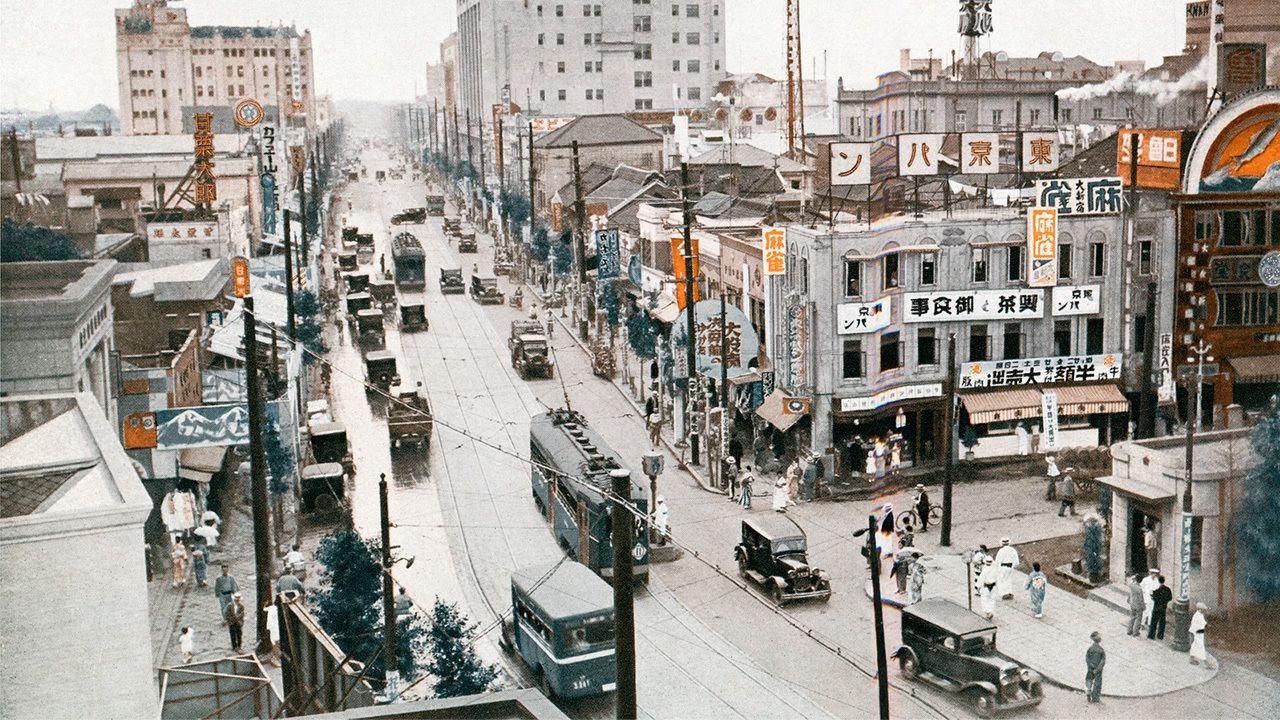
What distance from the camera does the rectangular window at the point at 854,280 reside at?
3881cm

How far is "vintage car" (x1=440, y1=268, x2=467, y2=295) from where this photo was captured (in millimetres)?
77875

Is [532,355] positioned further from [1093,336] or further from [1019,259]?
[1093,336]

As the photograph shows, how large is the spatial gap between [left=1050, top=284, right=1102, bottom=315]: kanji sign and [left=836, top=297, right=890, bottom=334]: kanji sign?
5838mm

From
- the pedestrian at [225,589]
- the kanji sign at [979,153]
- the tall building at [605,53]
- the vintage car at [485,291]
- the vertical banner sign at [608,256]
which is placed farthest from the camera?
the tall building at [605,53]

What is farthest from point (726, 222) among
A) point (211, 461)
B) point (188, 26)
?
point (188, 26)

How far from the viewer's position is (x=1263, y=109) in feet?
124

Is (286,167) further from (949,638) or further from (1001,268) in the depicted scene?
(949,638)

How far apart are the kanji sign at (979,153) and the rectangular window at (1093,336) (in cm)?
574

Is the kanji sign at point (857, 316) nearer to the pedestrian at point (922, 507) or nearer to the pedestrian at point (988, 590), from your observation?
the pedestrian at point (922, 507)

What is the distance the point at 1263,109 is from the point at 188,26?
84.2 metres

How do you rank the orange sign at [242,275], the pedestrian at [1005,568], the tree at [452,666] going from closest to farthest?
the tree at [452,666]
the pedestrian at [1005,568]
the orange sign at [242,275]

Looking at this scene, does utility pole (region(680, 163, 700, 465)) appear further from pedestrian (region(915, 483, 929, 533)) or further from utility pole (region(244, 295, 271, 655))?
utility pole (region(244, 295, 271, 655))

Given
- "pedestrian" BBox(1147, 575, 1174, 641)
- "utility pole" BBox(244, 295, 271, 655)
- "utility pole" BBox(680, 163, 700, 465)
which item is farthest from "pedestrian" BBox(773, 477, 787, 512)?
"utility pole" BBox(244, 295, 271, 655)

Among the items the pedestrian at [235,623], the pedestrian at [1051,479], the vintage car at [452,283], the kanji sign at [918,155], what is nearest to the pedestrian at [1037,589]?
the pedestrian at [1051,479]
